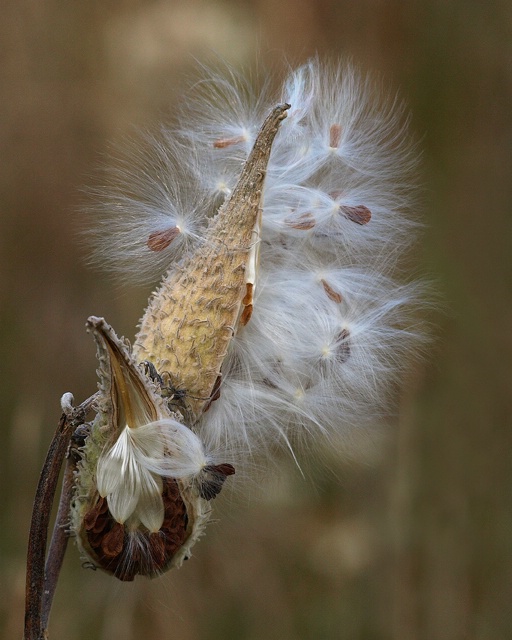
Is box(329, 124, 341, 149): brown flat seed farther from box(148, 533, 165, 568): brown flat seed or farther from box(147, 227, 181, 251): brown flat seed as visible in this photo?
box(148, 533, 165, 568): brown flat seed

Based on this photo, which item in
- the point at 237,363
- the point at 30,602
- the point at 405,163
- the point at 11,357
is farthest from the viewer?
the point at 11,357

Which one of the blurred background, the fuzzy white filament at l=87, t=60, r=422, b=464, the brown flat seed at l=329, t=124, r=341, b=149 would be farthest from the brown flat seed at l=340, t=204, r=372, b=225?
the blurred background

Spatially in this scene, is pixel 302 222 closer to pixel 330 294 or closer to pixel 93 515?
pixel 330 294

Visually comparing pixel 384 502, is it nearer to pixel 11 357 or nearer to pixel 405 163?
pixel 11 357

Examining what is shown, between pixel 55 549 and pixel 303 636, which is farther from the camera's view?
pixel 303 636

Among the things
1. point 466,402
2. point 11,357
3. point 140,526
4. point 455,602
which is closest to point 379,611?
point 455,602

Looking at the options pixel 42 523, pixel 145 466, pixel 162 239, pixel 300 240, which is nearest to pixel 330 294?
pixel 300 240

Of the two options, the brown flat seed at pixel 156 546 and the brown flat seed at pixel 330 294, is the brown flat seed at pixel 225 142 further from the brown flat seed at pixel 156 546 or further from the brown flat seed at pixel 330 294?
the brown flat seed at pixel 156 546

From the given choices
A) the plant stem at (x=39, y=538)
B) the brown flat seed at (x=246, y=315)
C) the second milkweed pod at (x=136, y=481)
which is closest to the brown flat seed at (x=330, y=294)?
the brown flat seed at (x=246, y=315)
